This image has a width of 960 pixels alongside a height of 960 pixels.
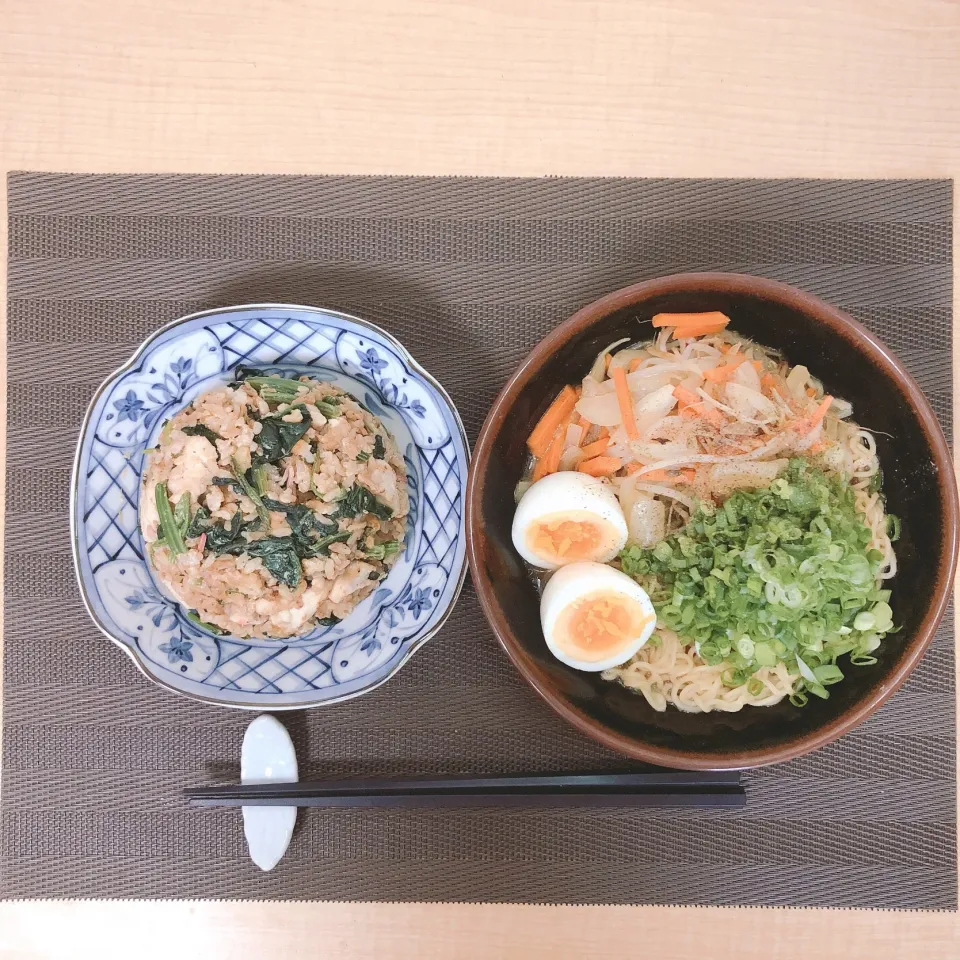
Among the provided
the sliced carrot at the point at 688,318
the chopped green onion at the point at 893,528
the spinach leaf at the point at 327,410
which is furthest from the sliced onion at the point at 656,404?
the spinach leaf at the point at 327,410

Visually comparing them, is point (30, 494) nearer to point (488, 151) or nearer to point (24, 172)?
point (24, 172)

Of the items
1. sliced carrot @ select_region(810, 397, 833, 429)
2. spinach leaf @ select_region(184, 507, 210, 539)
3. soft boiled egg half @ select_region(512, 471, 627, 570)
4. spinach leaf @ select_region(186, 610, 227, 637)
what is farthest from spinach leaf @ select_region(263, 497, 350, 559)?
sliced carrot @ select_region(810, 397, 833, 429)

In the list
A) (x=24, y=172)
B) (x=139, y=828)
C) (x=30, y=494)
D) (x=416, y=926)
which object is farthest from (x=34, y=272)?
(x=416, y=926)

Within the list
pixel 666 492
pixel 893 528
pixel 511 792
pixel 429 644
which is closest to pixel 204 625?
pixel 429 644

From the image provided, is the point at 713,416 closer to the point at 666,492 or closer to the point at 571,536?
the point at 666,492

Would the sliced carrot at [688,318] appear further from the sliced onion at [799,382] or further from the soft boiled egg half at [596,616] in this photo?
the soft boiled egg half at [596,616]
